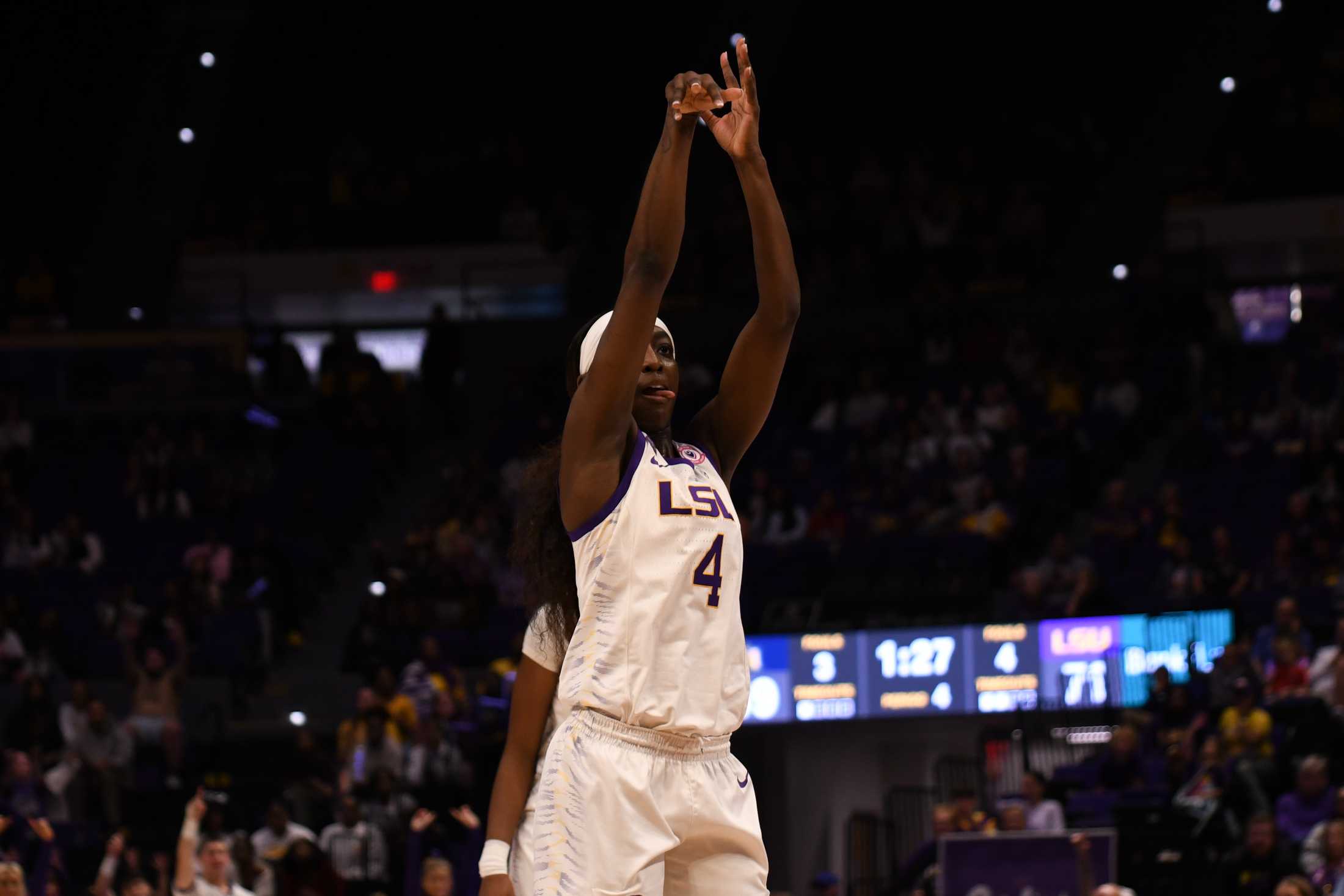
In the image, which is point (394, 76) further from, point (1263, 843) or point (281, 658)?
point (1263, 843)

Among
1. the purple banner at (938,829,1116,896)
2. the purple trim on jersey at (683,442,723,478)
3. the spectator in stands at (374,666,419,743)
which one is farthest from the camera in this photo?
the spectator in stands at (374,666,419,743)

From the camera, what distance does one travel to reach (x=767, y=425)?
21188mm

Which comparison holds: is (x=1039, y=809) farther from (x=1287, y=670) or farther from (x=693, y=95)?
(x=693, y=95)

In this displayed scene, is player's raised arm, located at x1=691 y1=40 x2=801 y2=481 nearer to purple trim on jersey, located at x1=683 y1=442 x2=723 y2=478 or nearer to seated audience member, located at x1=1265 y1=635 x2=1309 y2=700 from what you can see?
purple trim on jersey, located at x1=683 y1=442 x2=723 y2=478

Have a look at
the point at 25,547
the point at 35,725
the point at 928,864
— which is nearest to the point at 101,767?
the point at 35,725

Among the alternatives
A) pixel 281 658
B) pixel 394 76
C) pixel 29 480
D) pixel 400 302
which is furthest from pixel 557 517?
pixel 394 76

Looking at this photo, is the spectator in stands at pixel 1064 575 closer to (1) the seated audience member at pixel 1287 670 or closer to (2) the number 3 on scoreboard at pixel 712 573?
(1) the seated audience member at pixel 1287 670

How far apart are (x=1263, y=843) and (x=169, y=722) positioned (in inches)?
366

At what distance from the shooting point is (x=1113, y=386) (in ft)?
66.7

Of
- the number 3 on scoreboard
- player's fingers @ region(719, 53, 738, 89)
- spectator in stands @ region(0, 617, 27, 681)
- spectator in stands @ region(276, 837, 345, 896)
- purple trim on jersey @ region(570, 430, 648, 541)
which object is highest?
spectator in stands @ region(0, 617, 27, 681)

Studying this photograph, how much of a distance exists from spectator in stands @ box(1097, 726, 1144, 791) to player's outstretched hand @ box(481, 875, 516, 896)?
10449mm

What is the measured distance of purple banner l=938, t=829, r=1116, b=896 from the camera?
1163 cm

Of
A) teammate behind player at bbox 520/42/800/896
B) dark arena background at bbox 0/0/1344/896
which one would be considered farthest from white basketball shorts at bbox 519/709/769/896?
dark arena background at bbox 0/0/1344/896

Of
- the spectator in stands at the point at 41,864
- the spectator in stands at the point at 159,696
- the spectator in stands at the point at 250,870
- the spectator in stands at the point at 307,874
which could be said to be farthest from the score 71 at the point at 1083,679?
the spectator in stands at the point at 41,864
